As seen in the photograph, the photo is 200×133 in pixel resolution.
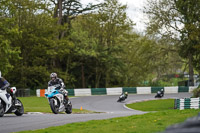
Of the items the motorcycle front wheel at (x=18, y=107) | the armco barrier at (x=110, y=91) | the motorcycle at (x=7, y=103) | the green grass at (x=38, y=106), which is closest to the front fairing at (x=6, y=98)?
the motorcycle at (x=7, y=103)

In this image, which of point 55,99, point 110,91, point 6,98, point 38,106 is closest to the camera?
point 6,98

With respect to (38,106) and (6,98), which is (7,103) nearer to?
(6,98)

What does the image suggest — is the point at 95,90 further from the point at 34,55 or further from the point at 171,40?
the point at 171,40

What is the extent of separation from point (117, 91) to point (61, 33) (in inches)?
509

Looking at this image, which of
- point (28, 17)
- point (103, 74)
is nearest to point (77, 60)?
point (103, 74)

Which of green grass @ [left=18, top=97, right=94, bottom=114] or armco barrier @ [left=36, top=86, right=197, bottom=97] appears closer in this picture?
green grass @ [left=18, top=97, right=94, bottom=114]

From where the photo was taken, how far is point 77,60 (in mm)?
56656

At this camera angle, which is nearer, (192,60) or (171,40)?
(192,60)

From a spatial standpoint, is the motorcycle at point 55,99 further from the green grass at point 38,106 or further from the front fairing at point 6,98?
the green grass at point 38,106

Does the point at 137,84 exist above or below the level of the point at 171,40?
below

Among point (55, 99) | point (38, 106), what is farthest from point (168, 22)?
point (55, 99)

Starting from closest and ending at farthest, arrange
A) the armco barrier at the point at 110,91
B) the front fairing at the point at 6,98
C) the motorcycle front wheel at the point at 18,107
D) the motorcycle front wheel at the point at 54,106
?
the front fairing at the point at 6,98 < the motorcycle front wheel at the point at 18,107 < the motorcycle front wheel at the point at 54,106 < the armco barrier at the point at 110,91

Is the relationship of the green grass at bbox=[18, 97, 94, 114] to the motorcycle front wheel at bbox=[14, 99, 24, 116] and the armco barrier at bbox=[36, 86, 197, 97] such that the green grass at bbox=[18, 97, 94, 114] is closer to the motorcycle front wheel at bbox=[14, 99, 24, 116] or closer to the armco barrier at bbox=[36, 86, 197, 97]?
the motorcycle front wheel at bbox=[14, 99, 24, 116]

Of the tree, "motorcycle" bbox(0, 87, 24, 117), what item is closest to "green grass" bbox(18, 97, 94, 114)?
"motorcycle" bbox(0, 87, 24, 117)
